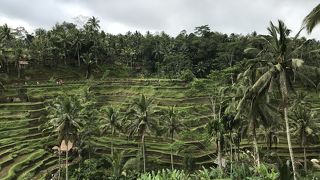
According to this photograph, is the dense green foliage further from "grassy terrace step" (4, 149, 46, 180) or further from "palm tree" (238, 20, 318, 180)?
"palm tree" (238, 20, 318, 180)

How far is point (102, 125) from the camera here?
5850 centimetres

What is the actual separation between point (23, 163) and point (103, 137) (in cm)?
1591

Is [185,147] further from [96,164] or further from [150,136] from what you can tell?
[96,164]

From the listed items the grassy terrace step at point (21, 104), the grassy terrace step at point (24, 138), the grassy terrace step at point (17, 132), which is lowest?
the grassy terrace step at point (24, 138)

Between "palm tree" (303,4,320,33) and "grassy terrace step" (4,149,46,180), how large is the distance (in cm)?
3762

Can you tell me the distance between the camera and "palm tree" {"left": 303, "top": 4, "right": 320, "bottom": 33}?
16688 mm

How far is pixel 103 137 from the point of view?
64.3 meters

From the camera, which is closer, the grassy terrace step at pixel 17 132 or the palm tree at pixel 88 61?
the grassy terrace step at pixel 17 132

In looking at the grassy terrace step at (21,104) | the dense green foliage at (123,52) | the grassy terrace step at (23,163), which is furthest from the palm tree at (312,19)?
the dense green foliage at (123,52)

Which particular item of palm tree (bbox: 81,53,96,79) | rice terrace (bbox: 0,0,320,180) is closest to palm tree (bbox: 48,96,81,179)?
rice terrace (bbox: 0,0,320,180)

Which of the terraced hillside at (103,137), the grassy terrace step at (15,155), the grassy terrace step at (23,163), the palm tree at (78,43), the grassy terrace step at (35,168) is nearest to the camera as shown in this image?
the grassy terrace step at (23,163)

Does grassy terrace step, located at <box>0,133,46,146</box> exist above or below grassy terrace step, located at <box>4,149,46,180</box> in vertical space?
above

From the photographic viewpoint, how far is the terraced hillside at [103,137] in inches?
2071

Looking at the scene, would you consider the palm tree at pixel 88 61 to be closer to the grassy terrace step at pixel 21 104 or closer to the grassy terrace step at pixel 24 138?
the grassy terrace step at pixel 21 104
